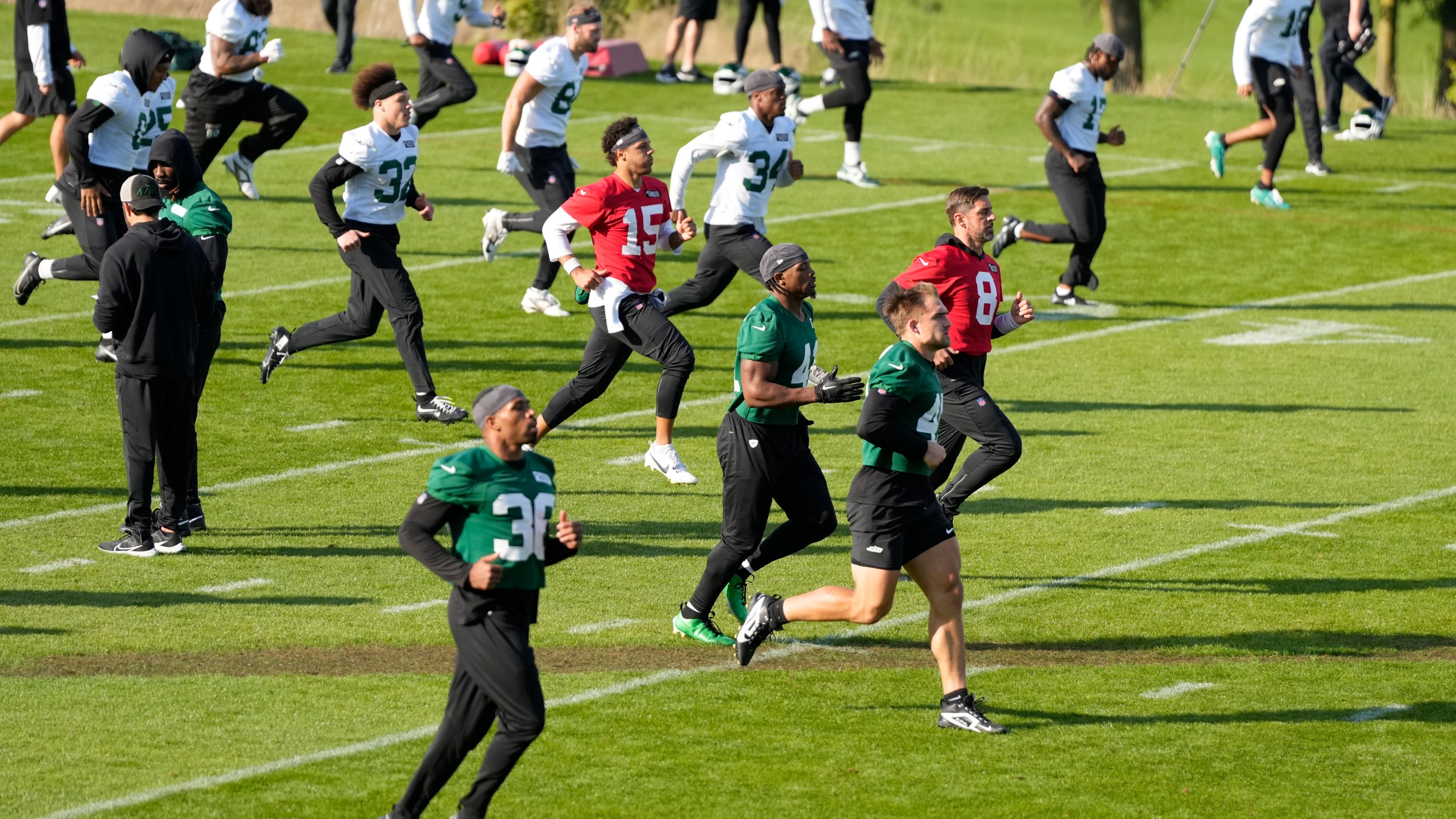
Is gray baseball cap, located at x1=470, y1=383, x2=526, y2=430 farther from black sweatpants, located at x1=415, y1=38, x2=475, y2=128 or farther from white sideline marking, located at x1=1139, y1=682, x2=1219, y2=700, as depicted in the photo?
black sweatpants, located at x1=415, y1=38, x2=475, y2=128

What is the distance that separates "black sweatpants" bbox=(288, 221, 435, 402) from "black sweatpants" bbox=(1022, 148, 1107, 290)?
6068 millimetres

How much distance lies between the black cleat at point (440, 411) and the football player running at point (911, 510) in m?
5.38

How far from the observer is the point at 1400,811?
745 centimetres

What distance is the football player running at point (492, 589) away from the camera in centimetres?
657

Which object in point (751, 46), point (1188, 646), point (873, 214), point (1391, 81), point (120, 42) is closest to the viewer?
point (1188, 646)

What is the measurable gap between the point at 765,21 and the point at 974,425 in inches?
695

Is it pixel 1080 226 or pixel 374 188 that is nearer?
pixel 374 188

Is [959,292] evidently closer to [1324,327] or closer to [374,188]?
[374,188]

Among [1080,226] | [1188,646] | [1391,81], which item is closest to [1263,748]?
[1188,646]

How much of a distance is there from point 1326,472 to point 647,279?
4.68 m

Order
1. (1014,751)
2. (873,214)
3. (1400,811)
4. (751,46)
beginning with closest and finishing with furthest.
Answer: (1400,811) → (1014,751) → (873,214) → (751,46)

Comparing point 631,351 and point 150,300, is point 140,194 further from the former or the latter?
point 631,351

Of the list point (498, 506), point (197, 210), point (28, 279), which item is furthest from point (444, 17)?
point (498, 506)

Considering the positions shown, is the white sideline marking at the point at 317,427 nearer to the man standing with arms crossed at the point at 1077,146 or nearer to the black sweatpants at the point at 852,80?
the man standing with arms crossed at the point at 1077,146
